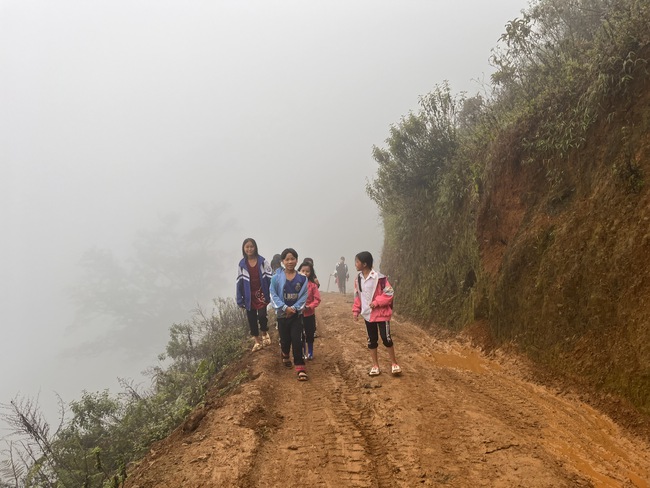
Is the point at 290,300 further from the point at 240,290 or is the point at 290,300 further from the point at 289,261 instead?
the point at 240,290

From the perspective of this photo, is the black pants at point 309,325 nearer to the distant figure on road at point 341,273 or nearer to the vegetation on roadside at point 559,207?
the vegetation on roadside at point 559,207

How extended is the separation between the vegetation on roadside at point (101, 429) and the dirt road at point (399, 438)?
2.76ft

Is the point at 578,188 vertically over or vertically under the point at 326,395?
over

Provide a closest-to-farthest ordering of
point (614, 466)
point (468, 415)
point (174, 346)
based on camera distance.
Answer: point (614, 466) → point (468, 415) → point (174, 346)

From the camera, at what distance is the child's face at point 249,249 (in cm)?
738

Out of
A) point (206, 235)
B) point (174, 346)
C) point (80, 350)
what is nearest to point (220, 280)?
point (206, 235)

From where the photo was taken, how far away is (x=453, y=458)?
3.50m

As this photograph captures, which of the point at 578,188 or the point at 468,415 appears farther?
the point at 578,188

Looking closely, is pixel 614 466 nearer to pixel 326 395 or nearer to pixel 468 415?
pixel 468 415

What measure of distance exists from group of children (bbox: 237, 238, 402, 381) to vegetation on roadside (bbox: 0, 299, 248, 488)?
1634 mm

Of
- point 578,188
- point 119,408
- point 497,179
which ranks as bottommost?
point 119,408

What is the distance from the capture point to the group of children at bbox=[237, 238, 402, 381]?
5.88 metres

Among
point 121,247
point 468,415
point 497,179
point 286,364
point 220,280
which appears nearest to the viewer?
point 468,415

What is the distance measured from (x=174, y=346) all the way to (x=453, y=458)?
11103 millimetres
